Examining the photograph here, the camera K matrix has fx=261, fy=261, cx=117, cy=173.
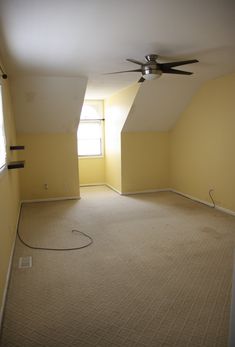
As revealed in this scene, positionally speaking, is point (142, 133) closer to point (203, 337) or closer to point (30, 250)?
point (30, 250)

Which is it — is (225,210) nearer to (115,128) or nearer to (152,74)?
(152,74)

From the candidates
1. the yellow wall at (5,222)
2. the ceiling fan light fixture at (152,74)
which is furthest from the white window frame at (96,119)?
the ceiling fan light fixture at (152,74)

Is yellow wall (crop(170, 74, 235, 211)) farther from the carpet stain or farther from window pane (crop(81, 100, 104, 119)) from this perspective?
window pane (crop(81, 100, 104, 119))

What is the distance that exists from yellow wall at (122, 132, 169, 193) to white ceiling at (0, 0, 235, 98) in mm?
2243

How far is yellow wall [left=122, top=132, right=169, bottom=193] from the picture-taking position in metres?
5.85

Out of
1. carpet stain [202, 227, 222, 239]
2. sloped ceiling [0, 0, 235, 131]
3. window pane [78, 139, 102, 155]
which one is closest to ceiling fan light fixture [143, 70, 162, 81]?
sloped ceiling [0, 0, 235, 131]

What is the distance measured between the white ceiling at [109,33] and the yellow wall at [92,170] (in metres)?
3.26

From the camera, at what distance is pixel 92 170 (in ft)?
22.8

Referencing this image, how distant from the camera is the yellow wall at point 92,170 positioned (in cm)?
689

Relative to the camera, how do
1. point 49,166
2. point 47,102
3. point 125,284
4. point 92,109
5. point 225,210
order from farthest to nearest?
1. point 92,109
2. point 49,166
3. point 47,102
4. point 225,210
5. point 125,284

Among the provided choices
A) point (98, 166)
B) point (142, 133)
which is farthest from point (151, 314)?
point (98, 166)

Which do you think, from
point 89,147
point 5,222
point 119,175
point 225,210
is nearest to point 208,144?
point 225,210

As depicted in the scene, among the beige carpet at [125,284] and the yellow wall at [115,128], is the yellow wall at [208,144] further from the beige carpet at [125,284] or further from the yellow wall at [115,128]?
the yellow wall at [115,128]

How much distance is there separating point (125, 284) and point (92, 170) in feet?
15.5
